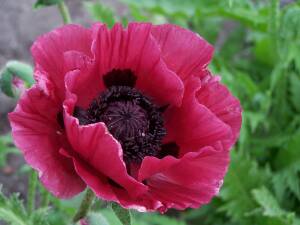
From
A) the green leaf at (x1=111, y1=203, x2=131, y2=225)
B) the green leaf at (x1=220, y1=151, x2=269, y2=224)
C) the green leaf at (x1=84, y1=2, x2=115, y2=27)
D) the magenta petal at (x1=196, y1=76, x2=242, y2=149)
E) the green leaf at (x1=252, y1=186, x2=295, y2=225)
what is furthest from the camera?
the green leaf at (x1=84, y1=2, x2=115, y2=27)

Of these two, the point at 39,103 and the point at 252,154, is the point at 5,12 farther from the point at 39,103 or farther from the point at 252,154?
the point at 39,103

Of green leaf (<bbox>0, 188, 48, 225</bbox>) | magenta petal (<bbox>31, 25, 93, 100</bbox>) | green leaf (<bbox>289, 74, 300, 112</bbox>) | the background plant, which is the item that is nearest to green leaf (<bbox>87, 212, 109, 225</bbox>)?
green leaf (<bbox>0, 188, 48, 225</bbox>)

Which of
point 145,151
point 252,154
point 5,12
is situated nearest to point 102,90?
point 145,151

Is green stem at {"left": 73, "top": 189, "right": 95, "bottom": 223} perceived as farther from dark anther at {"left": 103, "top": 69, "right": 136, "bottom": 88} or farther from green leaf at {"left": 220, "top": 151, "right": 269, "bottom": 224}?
green leaf at {"left": 220, "top": 151, "right": 269, "bottom": 224}

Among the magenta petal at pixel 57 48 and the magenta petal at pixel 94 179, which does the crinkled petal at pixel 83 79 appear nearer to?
the magenta petal at pixel 57 48

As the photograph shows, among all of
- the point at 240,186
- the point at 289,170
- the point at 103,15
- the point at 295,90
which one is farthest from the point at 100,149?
the point at 295,90

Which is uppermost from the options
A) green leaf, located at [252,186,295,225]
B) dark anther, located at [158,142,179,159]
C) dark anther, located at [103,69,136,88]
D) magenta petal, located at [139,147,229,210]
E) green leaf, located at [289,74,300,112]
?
dark anther, located at [103,69,136,88]
